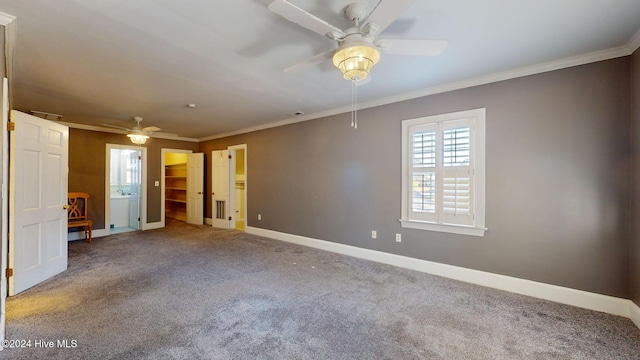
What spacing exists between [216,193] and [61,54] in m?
4.60

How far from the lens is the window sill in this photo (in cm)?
316

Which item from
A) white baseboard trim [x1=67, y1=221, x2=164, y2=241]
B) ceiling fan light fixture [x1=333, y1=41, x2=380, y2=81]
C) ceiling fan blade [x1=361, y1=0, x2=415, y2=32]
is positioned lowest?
white baseboard trim [x1=67, y1=221, x2=164, y2=241]

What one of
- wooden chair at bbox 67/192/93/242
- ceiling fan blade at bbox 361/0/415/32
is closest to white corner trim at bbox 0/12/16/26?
ceiling fan blade at bbox 361/0/415/32

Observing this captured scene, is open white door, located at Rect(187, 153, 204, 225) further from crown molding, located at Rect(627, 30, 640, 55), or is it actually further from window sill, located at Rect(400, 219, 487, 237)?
crown molding, located at Rect(627, 30, 640, 55)

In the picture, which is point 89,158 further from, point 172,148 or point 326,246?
point 326,246

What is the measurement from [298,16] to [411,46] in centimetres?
84

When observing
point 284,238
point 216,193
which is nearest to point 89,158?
point 216,193

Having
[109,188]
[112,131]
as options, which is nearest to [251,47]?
[112,131]

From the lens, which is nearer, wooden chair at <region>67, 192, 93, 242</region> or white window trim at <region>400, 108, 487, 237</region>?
white window trim at <region>400, 108, 487, 237</region>

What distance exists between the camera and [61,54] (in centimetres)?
246

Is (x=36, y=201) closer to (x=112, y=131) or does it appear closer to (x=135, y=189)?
(x=112, y=131)

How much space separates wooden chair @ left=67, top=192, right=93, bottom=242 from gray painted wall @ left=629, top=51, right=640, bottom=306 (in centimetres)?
780

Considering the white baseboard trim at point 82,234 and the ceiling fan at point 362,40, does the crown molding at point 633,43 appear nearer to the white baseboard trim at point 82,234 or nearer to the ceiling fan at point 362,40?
the ceiling fan at point 362,40

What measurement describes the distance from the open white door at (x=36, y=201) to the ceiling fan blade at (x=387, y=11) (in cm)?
393
